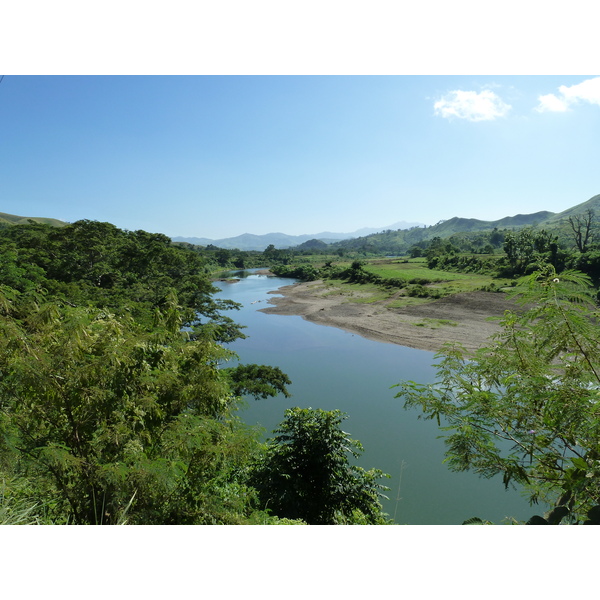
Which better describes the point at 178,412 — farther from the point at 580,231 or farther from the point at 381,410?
the point at 580,231

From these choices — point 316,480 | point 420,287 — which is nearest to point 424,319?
point 420,287

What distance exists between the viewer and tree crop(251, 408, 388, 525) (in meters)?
3.04

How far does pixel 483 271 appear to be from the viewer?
11.8 metres

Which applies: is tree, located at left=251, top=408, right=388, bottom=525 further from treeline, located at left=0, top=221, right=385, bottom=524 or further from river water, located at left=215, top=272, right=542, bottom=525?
river water, located at left=215, top=272, right=542, bottom=525

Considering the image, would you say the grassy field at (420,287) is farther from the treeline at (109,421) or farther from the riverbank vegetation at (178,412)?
the treeline at (109,421)

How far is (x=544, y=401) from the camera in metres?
1.73

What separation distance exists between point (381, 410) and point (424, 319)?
478 cm

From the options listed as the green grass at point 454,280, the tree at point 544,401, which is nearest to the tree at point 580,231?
the green grass at point 454,280

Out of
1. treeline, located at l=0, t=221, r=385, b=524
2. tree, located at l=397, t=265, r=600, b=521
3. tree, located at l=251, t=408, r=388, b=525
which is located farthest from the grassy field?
treeline, located at l=0, t=221, r=385, b=524

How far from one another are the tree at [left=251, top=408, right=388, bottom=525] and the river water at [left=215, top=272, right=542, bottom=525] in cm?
87

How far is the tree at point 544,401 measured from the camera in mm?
1474

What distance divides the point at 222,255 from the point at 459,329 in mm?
28649

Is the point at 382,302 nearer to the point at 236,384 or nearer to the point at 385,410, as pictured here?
the point at 385,410

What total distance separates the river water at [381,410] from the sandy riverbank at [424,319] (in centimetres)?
52
